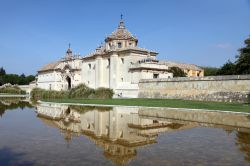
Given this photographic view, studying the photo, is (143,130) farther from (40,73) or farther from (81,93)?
(40,73)

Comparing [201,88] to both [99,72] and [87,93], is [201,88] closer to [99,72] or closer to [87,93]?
[87,93]

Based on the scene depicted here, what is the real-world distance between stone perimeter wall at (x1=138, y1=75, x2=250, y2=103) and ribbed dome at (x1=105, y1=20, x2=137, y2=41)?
32.4 feet

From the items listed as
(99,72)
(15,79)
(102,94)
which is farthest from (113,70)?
(15,79)

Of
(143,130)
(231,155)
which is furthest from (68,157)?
(143,130)

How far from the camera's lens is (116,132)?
12281 mm

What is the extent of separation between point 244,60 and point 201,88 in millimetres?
12066

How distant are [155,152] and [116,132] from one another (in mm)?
3814

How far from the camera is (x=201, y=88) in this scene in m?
32.6

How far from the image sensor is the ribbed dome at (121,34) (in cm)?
4650

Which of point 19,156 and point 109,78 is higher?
point 109,78

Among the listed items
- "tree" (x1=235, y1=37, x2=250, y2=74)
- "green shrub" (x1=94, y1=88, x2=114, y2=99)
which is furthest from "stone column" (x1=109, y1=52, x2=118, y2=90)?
"tree" (x1=235, y1=37, x2=250, y2=74)

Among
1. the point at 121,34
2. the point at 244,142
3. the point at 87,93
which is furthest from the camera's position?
the point at 121,34

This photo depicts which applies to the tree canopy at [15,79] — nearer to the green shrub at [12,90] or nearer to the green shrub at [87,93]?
the green shrub at [12,90]

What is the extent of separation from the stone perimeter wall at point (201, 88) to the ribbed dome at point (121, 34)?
32.4 feet
